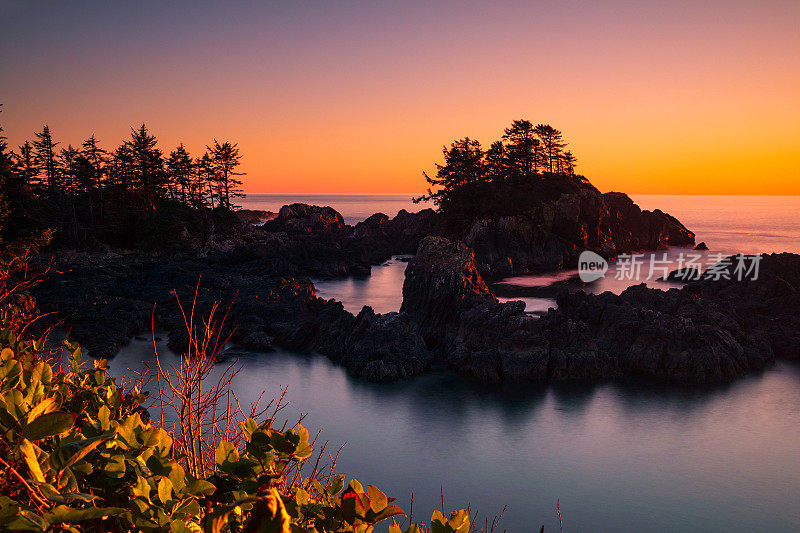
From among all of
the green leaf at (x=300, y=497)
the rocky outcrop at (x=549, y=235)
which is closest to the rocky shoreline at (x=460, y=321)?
the green leaf at (x=300, y=497)

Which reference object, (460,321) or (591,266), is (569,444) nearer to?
(460,321)

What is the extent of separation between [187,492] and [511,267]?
5689cm

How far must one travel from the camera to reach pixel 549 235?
64812 millimetres

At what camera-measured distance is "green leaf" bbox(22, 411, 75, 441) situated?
2.50 metres

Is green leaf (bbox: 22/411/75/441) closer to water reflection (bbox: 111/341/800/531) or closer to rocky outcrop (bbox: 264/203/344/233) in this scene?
water reflection (bbox: 111/341/800/531)

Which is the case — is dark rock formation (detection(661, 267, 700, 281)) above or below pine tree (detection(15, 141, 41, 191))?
below

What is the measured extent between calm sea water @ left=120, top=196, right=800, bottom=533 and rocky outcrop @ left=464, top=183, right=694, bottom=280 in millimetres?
31534

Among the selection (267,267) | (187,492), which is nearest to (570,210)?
(267,267)

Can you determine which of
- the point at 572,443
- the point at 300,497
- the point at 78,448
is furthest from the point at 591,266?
the point at 78,448

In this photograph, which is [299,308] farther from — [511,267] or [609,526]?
[511,267]

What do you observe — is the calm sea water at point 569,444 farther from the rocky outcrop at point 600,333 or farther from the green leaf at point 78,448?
the green leaf at point 78,448

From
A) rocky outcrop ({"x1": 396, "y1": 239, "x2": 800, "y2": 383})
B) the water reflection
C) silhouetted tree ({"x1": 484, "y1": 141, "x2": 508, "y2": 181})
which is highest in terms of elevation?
silhouetted tree ({"x1": 484, "y1": 141, "x2": 508, "y2": 181})

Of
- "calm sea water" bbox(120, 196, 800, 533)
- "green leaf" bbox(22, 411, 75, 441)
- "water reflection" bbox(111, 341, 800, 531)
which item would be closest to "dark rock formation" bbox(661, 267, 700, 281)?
"water reflection" bbox(111, 341, 800, 531)

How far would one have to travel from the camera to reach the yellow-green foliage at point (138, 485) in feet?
7.29
